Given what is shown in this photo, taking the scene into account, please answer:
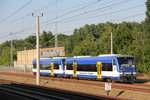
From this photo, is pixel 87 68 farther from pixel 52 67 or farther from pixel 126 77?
pixel 52 67

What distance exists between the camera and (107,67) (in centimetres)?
2753

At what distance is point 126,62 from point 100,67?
3.37 metres

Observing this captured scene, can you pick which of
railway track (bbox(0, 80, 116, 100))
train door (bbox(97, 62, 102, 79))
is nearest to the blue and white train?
train door (bbox(97, 62, 102, 79))

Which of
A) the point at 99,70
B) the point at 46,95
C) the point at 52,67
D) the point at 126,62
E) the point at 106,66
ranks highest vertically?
the point at 126,62

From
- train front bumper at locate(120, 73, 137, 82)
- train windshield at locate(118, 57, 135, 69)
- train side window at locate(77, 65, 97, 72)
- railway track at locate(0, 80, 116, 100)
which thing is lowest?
railway track at locate(0, 80, 116, 100)

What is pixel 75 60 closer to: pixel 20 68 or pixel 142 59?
pixel 142 59

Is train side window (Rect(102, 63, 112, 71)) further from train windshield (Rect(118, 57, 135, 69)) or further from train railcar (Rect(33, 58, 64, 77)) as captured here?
train railcar (Rect(33, 58, 64, 77))

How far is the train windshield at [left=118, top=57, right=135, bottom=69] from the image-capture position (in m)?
26.2

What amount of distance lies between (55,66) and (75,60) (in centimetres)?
653

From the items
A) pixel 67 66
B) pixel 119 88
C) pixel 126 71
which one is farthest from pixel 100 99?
pixel 67 66

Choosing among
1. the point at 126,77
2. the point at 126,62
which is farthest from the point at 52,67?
the point at 126,77

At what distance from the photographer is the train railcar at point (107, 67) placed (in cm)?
2606

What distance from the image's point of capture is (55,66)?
129ft

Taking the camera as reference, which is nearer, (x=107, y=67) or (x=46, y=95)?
(x=46, y=95)
